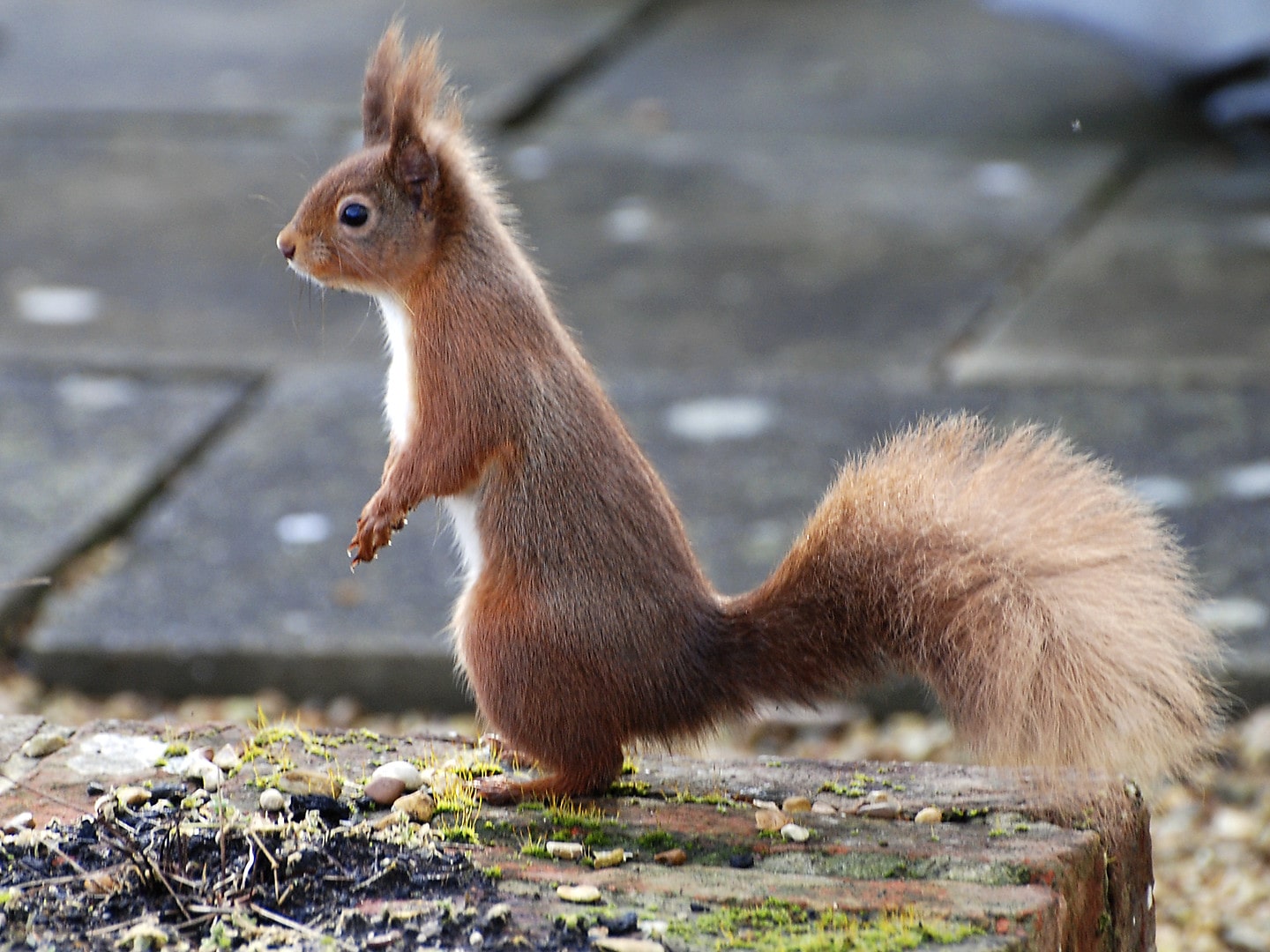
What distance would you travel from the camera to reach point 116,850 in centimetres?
160

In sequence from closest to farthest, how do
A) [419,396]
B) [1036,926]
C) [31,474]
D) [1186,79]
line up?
[1036,926]
[419,396]
[31,474]
[1186,79]

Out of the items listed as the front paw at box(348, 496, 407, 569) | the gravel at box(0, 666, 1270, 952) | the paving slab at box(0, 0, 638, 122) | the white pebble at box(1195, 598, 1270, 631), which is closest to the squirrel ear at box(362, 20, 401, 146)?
the front paw at box(348, 496, 407, 569)

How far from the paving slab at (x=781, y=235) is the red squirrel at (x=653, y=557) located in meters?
2.42

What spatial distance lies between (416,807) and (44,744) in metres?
0.45

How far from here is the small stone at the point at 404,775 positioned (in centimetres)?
175

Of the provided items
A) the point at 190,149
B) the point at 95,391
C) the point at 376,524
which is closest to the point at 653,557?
the point at 376,524

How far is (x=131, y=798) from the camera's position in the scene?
1.72 meters

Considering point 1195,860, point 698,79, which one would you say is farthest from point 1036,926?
point 698,79

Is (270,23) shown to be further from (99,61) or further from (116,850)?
(116,850)

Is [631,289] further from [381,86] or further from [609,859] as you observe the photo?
[609,859]

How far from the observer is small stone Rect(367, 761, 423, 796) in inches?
69.0

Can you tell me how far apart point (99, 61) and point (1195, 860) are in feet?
17.7

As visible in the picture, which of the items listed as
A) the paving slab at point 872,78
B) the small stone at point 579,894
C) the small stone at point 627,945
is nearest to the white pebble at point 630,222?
the paving slab at point 872,78

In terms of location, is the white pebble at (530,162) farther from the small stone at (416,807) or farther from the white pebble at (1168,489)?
the small stone at (416,807)
